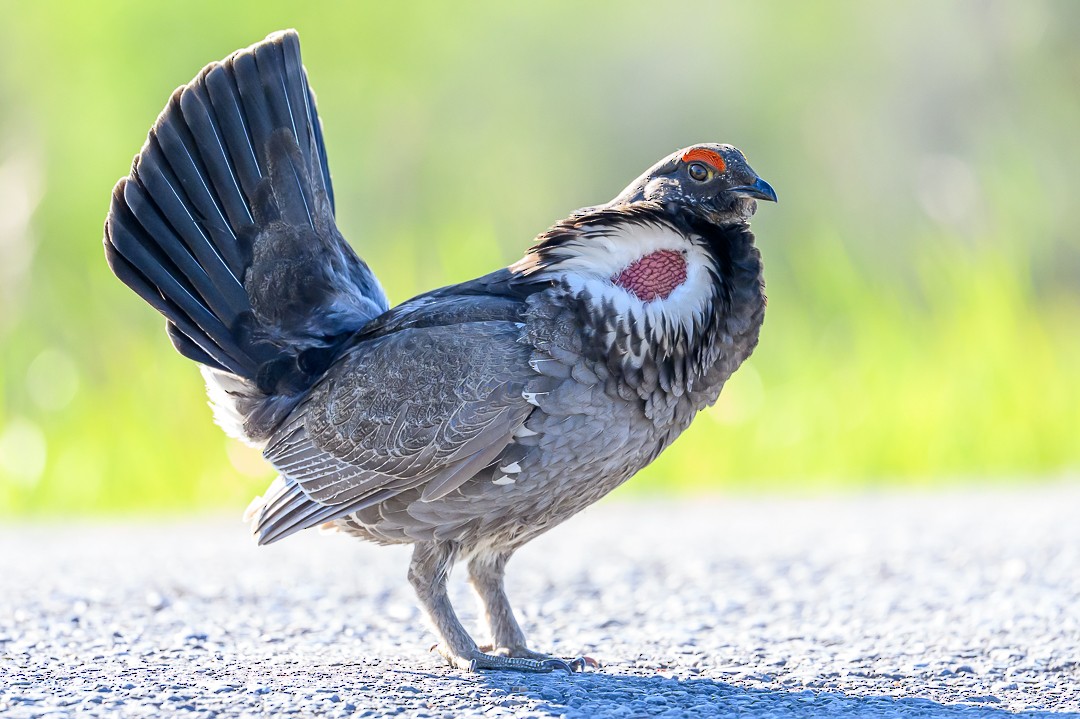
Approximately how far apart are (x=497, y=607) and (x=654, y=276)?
4.79 feet

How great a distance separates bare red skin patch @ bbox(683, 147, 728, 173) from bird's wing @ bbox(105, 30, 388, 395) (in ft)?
5.28

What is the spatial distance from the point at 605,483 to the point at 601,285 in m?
0.72

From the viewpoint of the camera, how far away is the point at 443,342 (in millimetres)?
5121

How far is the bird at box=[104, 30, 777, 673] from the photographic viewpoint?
196 inches

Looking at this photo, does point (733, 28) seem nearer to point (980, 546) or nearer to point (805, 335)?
point (805, 335)

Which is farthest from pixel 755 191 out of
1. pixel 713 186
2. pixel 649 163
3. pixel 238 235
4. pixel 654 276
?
pixel 649 163

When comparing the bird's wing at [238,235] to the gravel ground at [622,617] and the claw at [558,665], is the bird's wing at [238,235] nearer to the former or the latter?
the gravel ground at [622,617]

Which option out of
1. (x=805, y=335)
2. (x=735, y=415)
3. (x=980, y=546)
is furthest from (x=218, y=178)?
(x=805, y=335)

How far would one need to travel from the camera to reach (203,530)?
30.6 ft

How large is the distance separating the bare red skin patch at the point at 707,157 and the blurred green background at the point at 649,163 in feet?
18.7

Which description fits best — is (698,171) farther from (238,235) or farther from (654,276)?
(238,235)

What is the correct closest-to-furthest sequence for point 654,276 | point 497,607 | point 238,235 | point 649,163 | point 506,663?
1. point 654,276
2. point 506,663
3. point 497,607
4. point 238,235
5. point 649,163

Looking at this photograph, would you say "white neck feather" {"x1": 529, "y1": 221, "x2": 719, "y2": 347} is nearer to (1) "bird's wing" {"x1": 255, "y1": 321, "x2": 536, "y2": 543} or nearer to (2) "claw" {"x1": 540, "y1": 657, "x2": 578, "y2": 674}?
(1) "bird's wing" {"x1": 255, "y1": 321, "x2": 536, "y2": 543}

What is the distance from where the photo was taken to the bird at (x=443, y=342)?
4969 mm
